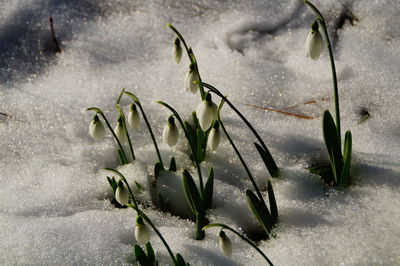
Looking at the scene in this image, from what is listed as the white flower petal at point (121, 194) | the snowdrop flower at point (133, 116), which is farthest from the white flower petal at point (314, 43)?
the white flower petal at point (121, 194)

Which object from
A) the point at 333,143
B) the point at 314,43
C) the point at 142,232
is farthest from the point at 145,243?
the point at 314,43

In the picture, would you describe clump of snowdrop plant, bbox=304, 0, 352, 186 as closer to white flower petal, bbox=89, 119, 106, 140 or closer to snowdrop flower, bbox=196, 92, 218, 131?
snowdrop flower, bbox=196, 92, 218, 131

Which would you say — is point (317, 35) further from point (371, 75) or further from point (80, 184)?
point (80, 184)

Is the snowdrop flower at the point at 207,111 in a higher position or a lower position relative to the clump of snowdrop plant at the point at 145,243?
higher

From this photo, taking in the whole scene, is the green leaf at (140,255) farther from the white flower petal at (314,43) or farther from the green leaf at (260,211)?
the white flower petal at (314,43)

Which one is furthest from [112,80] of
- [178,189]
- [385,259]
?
[385,259]
